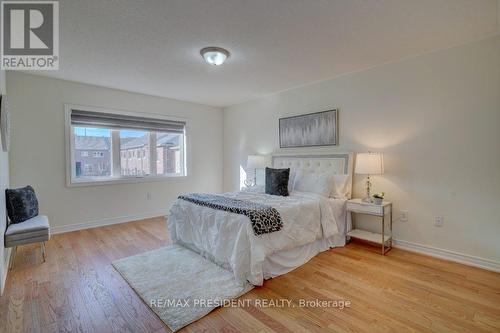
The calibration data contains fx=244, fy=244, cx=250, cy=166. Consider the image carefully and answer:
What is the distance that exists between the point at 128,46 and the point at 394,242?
4.11 metres

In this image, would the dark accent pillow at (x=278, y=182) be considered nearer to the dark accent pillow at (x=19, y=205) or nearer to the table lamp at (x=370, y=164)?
the table lamp at (x=370, y=164)

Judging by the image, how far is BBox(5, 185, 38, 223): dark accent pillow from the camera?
9.47 feet

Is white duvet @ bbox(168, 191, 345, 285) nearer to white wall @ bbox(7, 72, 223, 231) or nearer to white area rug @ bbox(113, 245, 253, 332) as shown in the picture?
white area rug @ bbox(113, 245, 253, 332)

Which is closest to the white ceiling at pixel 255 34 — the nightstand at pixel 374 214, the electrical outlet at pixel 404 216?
the nightstand at pixel 374 214

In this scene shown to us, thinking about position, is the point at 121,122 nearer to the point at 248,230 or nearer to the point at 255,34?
the point at 255,34

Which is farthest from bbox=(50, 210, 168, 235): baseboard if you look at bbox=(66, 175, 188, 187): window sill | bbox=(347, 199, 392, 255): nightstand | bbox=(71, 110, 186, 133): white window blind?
bbox=(347, 199, 392, 255): nightstand

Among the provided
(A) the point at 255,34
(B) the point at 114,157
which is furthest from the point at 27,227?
(A) the point at 255,34

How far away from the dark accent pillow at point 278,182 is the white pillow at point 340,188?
2.26 feet

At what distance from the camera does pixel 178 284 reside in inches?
91.3

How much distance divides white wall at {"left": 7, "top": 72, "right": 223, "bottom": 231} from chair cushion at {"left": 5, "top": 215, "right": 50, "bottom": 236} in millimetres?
1037

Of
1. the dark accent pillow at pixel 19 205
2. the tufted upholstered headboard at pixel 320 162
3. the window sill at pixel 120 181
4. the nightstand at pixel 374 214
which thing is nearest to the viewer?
the dark accent pillow at pixel 19 205

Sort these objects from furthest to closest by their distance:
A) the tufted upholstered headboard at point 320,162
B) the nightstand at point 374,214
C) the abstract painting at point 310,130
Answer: the abstract painting at point 310,130
the tufted upholstered headboard at point 320,162
the nightstand at point 374,214

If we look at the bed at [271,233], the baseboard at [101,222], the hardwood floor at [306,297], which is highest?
the bed at [271,233]

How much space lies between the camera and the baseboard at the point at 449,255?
260 centimetres
